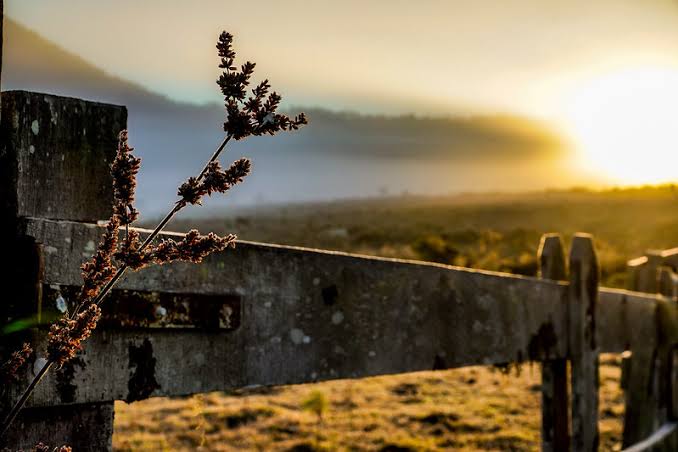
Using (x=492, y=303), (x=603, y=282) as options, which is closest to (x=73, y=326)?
(x=492, y=303)

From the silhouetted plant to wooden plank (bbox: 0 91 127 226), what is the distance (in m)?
0.39

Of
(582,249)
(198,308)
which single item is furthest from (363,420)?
(198,308)

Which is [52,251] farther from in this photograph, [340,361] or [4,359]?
[340,361]

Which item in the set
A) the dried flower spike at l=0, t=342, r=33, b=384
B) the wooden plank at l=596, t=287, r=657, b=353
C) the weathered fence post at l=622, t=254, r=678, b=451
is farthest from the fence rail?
the weathered fence post at l=622, t=254, r=678, b=451

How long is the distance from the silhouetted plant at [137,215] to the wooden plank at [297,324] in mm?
391

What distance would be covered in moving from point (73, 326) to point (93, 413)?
1.85 ft

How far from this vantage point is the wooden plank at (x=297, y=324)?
1513mm

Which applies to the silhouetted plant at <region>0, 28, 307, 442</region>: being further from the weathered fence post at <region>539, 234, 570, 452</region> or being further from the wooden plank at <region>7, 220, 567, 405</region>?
the weathered fence post at <region>539, 234, 570, 452</region>

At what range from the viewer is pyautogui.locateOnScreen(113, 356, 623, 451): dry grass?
583 centimetres

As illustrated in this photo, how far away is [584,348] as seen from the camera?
11.3ft

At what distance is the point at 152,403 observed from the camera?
7.71m

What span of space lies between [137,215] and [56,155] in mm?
489

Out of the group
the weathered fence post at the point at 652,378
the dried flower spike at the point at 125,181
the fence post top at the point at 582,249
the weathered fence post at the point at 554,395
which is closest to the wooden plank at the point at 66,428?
the dried flower spike at the point at 125,181

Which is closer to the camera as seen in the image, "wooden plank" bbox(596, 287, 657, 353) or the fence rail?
the fence rail
